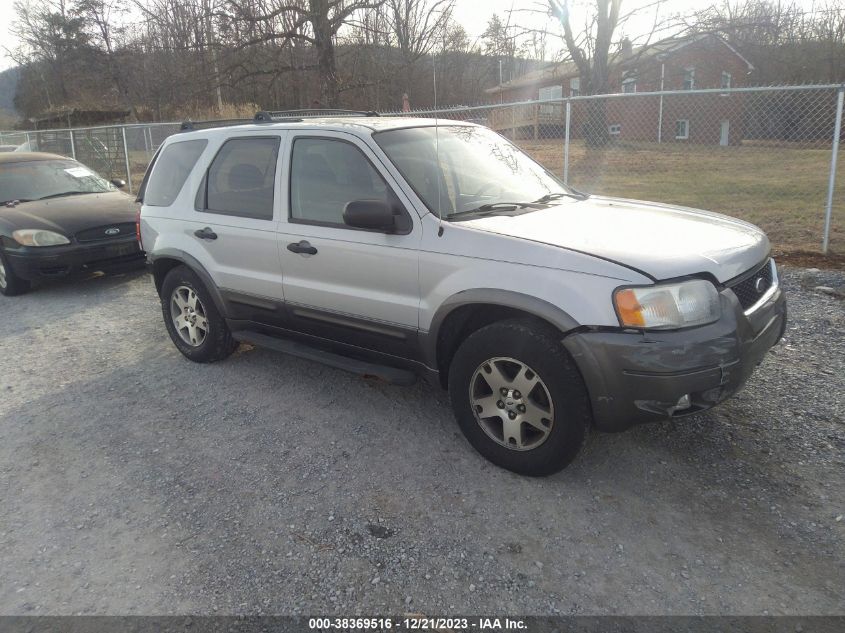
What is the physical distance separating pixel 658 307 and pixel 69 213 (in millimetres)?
7593

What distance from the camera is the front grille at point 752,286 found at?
3.23 meters

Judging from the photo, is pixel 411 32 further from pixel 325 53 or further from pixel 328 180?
pixel 328 180

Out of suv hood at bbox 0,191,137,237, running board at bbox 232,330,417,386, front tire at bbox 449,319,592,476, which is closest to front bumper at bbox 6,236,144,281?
suv hood at bbox 0,191,137,237

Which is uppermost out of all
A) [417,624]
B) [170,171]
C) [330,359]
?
[170,171]

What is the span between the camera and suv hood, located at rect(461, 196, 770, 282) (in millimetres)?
3039

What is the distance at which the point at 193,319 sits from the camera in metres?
5.21

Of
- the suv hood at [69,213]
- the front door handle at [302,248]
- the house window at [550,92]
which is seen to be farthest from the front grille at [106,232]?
the house window at [550,92]

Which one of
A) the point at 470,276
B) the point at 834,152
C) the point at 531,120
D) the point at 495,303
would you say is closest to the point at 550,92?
the point at 531,120

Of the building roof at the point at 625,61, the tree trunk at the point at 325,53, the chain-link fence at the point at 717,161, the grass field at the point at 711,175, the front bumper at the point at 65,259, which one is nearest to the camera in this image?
the front bumper at the point at 65,259

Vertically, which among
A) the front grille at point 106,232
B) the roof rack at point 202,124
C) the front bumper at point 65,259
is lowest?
the front bumper at point 65,259

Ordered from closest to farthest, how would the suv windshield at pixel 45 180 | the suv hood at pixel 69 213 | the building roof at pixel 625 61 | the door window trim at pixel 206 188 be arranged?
the door window trim at pixel 206 188 < the suv hood at pixel 69 213 < the suv windshield at pixel 45 180 < the building roof at pixel 625 61

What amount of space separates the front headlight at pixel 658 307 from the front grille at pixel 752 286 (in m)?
0.36

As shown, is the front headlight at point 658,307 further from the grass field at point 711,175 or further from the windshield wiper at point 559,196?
the grass field at point 711,175

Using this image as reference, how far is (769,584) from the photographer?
253 centimetres
